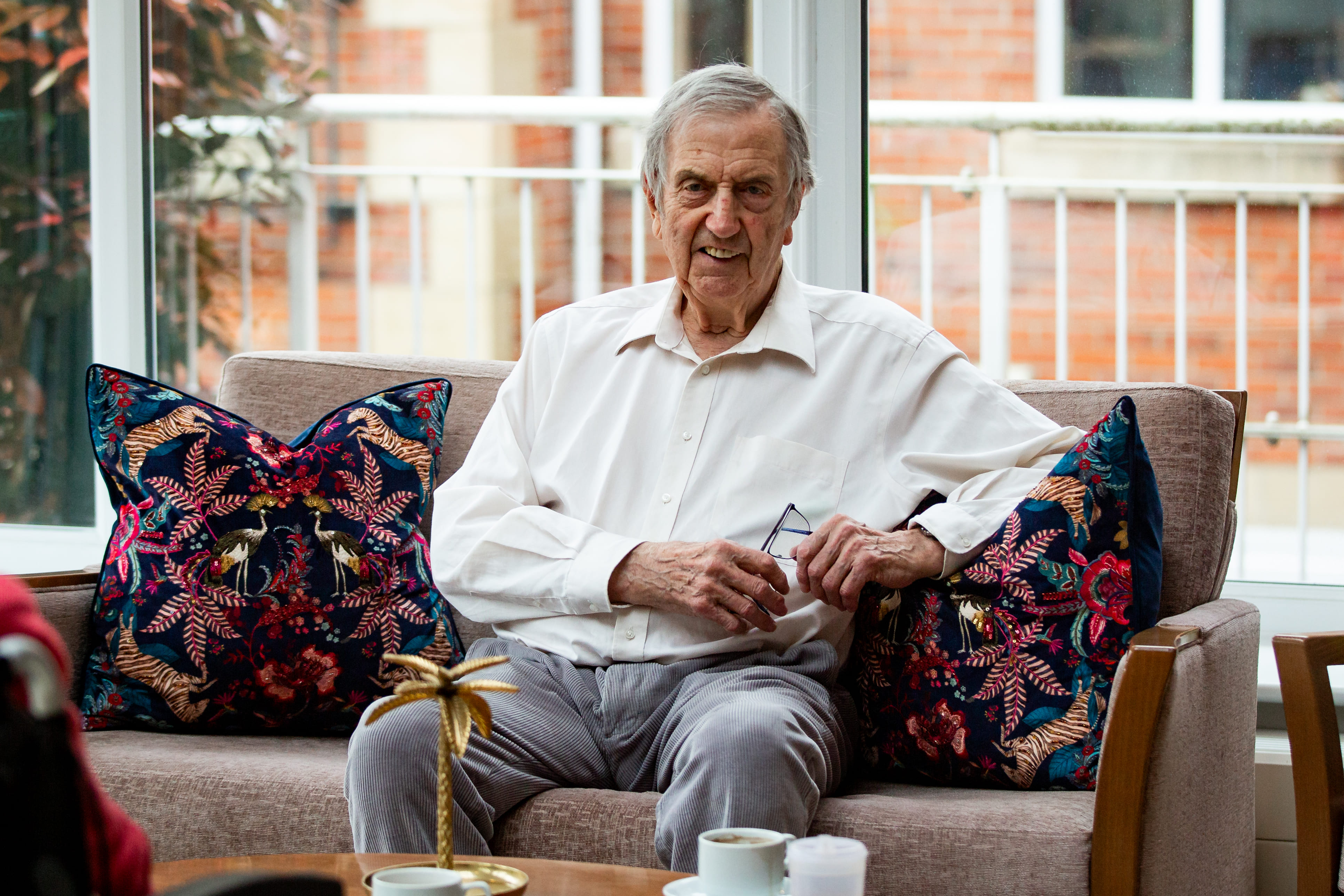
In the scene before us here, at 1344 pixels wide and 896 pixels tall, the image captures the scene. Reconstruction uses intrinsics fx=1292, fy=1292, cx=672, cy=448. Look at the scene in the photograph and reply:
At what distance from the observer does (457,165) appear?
→ 3.30 m

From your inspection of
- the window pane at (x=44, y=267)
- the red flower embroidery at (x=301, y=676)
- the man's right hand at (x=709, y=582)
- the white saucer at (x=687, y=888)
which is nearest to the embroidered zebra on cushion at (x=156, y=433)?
the red flower embroidery at (x=301, y=676)

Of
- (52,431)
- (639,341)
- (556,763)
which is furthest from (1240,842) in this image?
(52,431)

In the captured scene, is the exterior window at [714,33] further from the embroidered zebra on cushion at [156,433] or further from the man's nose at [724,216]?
the embroidered zebra on cushion at [156,433]

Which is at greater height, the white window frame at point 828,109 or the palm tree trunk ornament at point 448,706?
the white window frame at point 828,109

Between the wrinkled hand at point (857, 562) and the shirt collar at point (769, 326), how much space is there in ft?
0.95

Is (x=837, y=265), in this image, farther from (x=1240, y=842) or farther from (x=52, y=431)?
(x=52, y=431)

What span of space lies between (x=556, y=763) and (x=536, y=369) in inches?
25.5

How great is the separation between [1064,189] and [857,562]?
4.77ft

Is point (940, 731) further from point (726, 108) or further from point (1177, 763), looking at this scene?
point (726, 108)

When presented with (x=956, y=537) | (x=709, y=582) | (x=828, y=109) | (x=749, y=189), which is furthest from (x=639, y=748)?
(x=828, y=109)

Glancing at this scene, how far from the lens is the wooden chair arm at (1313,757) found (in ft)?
5.29

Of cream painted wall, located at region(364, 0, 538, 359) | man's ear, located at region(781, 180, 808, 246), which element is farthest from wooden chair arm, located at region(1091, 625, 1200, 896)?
cream painted wall, located at region(364, 0, 538, 359)

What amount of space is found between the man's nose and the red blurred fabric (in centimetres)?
134

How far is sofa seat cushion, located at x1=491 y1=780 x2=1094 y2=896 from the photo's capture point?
140 centimetres
